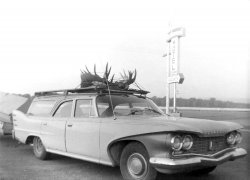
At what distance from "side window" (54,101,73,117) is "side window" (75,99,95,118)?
0.89 ft

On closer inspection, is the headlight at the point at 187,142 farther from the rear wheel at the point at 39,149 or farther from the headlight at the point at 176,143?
the rear wheel at the point at 39,149

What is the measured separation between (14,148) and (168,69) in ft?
26.8

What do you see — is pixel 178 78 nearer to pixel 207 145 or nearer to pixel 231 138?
pixel 231 138

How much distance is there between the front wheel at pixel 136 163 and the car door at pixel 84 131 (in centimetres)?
68

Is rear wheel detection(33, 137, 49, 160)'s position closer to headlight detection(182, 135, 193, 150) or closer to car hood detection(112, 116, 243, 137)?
car hood detection(112, 116, 243, 137)

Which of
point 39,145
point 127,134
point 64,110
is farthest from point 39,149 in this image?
point 127,134

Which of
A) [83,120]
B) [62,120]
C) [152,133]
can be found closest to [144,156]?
[152,133]

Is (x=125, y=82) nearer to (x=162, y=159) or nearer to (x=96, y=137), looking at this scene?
(x=96, y=137)

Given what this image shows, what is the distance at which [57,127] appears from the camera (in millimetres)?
6488

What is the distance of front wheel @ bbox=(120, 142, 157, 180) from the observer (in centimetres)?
458

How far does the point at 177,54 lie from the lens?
13883mm

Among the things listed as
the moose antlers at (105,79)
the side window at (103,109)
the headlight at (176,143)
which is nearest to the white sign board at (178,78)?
the moose antlers at (105,79)

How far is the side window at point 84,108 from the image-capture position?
19.4ft

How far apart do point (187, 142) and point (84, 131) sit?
205 cm
